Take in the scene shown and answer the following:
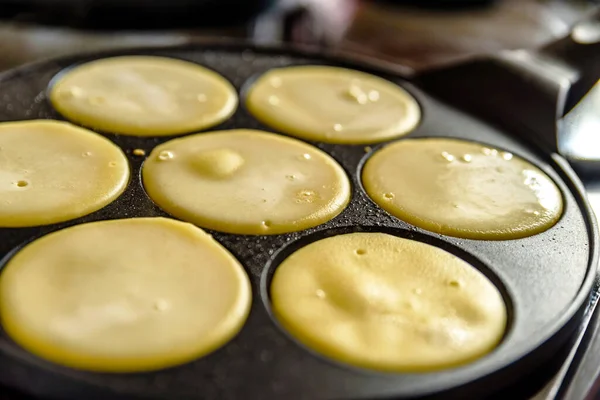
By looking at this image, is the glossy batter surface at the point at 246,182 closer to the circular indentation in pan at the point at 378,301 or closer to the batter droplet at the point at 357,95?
the circular indentation in pan at the point at 378,301

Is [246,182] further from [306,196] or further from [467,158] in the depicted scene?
[467,158]

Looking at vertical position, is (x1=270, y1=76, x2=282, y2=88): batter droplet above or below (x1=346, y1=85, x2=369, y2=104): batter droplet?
below

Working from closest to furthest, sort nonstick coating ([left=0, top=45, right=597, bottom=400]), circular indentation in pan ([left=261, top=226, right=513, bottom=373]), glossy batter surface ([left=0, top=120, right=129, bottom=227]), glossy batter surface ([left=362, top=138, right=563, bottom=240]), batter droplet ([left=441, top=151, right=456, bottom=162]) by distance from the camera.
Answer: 1. nonstick coating ([left=0, top=45, right=597, bottom=400])
2. circular indentation in pan ([left=261, top=226, right=513, bottom=373])
3. glossy batter surface ([left=0, top=120, right=129, bottom=227])
4. glossy batter surface ([left=362, top=138, right=563, bottom=240])
5. batter droplet ([left=441, top=151, right=456, bottom=162])

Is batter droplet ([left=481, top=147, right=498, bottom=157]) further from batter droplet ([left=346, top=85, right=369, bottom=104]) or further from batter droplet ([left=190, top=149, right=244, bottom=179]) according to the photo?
batter droplet ([left=190, top=149, right=244, bottom=179])

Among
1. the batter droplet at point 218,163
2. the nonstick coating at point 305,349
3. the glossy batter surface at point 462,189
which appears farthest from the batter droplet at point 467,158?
the batter droplet at point 218,163

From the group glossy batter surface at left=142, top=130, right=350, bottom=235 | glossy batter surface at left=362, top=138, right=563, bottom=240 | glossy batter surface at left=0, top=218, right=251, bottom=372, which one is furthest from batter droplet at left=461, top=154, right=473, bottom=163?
glossy batter surface at left=0, top=218, right=251, bottom=372

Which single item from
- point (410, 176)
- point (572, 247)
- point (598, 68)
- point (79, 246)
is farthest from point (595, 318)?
point (79, 246)
